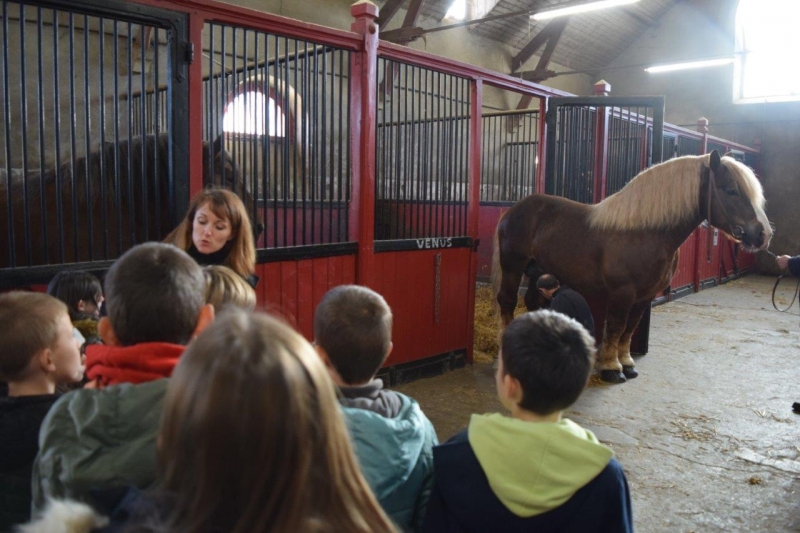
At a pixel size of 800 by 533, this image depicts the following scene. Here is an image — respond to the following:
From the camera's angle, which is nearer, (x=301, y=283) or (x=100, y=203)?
(x=100, y=203)

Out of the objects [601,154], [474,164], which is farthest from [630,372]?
[601,154]

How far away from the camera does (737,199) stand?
3643mm

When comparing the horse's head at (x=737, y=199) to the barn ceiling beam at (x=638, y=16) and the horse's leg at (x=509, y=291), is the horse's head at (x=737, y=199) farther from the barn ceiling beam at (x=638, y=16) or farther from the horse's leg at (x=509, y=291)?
the barn ceiling beam at (x=638, y=16)

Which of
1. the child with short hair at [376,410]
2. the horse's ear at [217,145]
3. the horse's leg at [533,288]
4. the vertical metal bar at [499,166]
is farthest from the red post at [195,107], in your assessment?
the vertical metal bar at [499,166]

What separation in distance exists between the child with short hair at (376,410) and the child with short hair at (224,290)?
0.99 ft

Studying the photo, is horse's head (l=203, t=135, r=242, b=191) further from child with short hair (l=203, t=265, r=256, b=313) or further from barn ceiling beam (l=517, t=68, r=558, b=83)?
barn ceiling beam (l=517, t=68, r=558, b=83)

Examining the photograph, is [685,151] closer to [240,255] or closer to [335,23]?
[335,23]

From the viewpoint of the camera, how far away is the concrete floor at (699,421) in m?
2.17

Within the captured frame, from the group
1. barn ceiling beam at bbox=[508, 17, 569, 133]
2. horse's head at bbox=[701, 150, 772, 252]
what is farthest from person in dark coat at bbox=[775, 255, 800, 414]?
barn ceiling beam at bbox=[508, 17, 569, 133]

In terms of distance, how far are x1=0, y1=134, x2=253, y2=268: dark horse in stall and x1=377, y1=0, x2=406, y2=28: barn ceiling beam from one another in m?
6.40

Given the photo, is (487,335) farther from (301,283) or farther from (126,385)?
(126,385)

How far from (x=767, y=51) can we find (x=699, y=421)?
415 inches

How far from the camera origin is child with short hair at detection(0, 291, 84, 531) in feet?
3.47

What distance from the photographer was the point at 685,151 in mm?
7195
